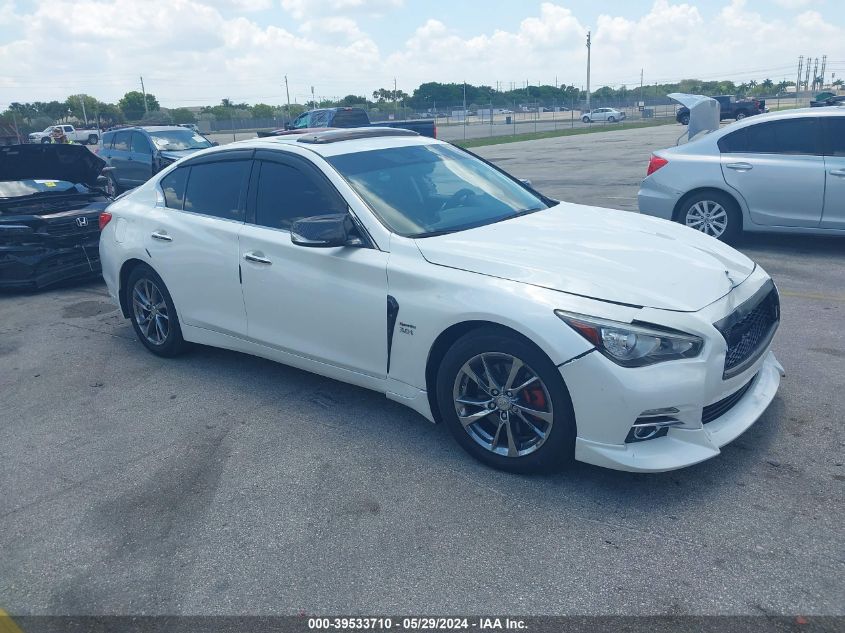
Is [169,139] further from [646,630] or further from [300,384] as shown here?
[646,630]

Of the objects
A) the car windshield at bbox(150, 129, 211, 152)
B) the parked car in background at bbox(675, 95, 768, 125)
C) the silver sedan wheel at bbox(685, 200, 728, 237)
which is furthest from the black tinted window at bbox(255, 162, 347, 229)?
the parked car in background at bbox(675, 95, 768, 125)

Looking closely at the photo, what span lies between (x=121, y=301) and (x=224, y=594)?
365 cm

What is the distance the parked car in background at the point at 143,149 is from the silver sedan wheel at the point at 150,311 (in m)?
11.0

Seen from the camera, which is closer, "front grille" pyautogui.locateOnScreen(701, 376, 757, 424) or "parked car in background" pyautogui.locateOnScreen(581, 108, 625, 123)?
"front grille" pyautogui.locateOnScreen(701, 376, 757, 424)

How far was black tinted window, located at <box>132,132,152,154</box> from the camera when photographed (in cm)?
1655

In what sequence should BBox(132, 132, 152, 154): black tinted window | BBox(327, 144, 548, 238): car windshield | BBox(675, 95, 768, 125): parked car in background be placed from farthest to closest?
BBox(675, 95, 768, 125): parked car in background
BBox(132, 132, 152, 154): black tinted window
BBox(327, 144, 548, 238): car windshield

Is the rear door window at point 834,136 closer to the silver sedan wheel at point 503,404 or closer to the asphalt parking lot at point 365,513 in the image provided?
the asphalt parking lot at point 365,513

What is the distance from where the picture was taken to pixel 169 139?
55.5 ft

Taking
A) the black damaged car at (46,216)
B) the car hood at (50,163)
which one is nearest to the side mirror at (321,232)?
the black damaged car at (46,216)

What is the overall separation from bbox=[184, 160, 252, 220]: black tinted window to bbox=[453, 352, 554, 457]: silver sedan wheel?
2.12 metres

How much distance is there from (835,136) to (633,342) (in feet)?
19.9

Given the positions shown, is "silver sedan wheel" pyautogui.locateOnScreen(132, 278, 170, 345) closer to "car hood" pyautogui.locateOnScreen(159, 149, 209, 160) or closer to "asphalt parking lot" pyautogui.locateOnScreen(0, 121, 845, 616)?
"asphalt parking lot" pyautogui.locateOnScreen(0, 121, 845, 616)

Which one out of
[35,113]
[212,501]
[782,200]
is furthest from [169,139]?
[35,113]

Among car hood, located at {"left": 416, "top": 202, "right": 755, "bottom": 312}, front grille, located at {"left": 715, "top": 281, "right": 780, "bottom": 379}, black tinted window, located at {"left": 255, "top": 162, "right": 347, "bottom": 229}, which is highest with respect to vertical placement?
black tinted window, located at {"left": 255, "top": 162, "right": 347, "bottom": 229}
